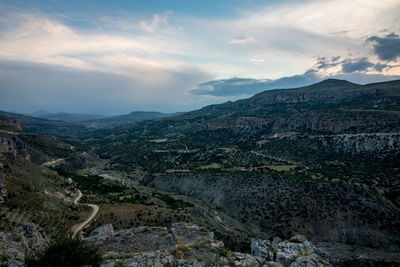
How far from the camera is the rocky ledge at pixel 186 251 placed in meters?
14.2

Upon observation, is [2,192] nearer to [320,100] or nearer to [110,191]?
[110,191]

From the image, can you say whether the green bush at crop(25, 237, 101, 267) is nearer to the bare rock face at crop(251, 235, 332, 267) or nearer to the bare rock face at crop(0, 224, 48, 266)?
the bare rock face at crop(0, 224, 48, 266)

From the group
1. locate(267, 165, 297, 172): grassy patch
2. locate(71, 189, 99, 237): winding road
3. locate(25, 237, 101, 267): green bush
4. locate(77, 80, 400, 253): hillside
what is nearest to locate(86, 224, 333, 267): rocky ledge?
Answer: locate(25, 237, 101, 267): green bush

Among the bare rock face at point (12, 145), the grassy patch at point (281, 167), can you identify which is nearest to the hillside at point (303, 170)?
the grassy patch at point (281, 167)

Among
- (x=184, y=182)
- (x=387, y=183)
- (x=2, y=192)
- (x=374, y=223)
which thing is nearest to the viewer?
(x=2, y=192)

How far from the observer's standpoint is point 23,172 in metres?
46.4

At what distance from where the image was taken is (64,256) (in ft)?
36.8

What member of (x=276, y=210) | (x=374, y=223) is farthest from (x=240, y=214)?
(x=374, y=223)

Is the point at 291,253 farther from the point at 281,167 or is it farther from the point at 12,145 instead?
the point at 12,145

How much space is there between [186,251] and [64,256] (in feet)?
27.3

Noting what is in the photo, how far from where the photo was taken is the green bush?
11.2 meters

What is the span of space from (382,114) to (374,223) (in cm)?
5805

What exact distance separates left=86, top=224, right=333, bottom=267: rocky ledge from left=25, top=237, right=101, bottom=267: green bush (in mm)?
1224

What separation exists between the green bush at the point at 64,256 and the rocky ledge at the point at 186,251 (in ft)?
4.02
